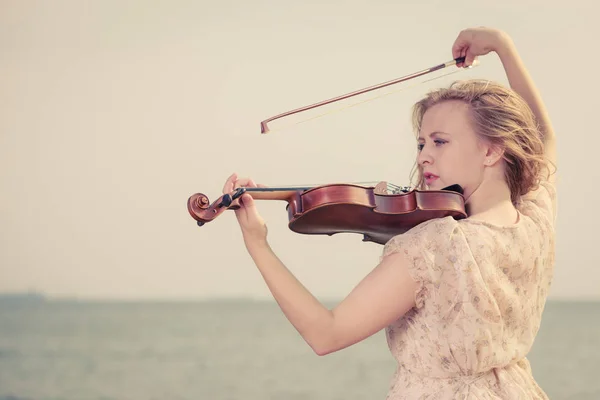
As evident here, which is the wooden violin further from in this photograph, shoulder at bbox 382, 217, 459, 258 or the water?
the water

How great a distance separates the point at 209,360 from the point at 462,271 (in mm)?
9087

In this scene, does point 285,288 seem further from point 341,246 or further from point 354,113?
point 341,246

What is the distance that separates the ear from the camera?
1.79 metres

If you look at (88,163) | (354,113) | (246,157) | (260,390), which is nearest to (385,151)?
(354,113)

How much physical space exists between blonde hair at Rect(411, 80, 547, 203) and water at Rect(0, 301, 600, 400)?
234 inches

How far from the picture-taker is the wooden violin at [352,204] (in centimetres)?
166

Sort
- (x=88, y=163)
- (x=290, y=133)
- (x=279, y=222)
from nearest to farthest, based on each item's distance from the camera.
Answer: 1. (x=290, y=133)
2. (x=88, y=163)
3. (x=279, y=222)

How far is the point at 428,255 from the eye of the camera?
5.36 feet

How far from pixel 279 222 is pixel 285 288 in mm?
12699

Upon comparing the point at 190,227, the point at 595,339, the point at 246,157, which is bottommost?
the point at 595,339

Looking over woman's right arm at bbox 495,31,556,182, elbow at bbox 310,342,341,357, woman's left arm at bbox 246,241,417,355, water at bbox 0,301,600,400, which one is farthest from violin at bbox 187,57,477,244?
water at bbox 0,301,600,400

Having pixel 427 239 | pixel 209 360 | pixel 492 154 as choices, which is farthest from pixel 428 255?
pixel 209 360

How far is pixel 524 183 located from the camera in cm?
187

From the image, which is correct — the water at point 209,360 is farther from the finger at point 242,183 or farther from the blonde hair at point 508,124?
the finger at point 242,183
